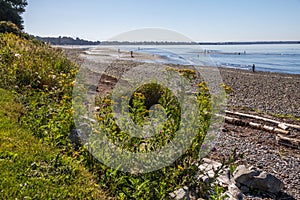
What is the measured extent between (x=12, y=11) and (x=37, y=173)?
1189 inches

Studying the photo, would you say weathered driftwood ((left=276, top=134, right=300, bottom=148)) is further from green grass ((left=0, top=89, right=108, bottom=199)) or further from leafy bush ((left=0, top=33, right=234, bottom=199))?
green grass ((left=0, top=89, right=108, bottom=199))

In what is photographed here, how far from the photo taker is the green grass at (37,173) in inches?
117

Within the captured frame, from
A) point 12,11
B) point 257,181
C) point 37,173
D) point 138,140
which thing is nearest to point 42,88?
point 37,173

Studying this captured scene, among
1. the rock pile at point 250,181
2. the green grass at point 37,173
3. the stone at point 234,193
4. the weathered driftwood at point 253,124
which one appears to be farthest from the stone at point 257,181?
the weathered driftwood at point 253,124

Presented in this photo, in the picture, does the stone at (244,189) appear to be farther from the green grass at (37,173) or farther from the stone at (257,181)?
the green grass at (37,173)

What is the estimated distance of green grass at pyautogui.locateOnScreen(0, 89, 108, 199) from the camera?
2977 mm

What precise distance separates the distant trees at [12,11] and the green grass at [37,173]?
1112 inches

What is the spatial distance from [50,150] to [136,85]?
3.53m

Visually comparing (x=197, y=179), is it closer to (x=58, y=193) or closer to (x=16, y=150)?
(x=58, y=193)

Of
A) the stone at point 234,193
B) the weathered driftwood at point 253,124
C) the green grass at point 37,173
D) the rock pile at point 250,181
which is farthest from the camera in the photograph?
the weathered driftwood at point 253,124

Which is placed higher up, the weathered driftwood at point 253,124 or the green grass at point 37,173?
the green grass at point 37,173

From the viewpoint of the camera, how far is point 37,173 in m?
3.30

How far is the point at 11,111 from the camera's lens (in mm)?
5055

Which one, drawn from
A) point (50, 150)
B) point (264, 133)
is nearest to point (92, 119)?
point (50, 150)
